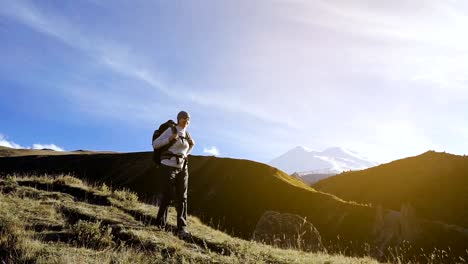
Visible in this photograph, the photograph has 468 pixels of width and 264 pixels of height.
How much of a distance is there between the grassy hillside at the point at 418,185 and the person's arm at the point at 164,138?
42198 mm

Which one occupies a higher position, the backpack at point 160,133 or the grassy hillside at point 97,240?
the backpack at point 160,133

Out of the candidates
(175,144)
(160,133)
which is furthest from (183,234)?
(160,133)

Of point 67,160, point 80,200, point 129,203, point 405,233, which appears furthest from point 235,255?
point 67,160

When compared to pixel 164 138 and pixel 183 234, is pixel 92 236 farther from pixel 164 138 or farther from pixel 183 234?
pixel 164 138

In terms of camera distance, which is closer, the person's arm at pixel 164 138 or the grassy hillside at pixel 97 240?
the grassy hillside at pixel 97 240

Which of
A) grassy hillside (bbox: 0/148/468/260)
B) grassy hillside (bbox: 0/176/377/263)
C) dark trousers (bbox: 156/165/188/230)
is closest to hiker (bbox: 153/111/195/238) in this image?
dark trousers (bbox: 156/165/188/230)

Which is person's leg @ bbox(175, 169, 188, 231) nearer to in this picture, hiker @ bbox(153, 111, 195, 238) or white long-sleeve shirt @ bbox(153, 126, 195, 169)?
hiker @ bbox(153, 111, 195, 238)

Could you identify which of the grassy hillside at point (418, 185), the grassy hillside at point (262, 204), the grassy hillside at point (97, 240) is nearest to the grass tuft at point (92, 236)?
the grassy hillside at point (97, 240)

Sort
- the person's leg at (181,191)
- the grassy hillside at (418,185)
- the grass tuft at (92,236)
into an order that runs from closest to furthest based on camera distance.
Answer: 1. the grass tuft at (92,236)
2. the person's leg at (181,191)
3. the grassy hillside at (418,185)

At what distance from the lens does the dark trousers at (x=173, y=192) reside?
329 inches

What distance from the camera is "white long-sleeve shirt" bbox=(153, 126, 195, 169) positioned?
8.23 m

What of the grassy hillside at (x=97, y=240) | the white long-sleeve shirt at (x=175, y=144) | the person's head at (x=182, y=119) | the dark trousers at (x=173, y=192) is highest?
the person's head at (x=182, y=119)

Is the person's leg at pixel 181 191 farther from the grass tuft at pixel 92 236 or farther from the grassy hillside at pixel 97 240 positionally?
the grass tuft at pixel 92 236

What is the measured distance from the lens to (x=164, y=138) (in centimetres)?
823
